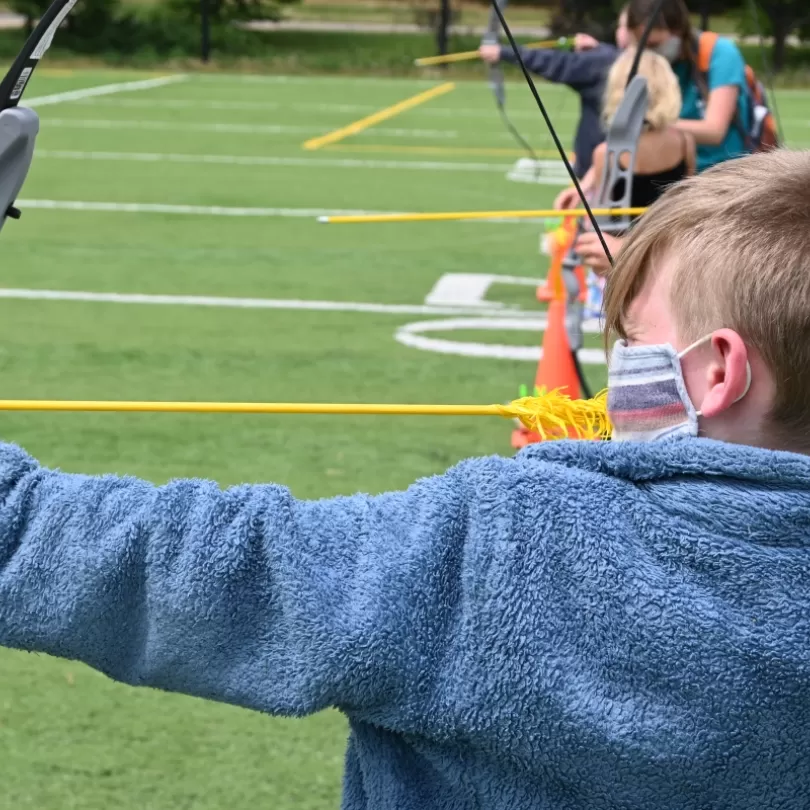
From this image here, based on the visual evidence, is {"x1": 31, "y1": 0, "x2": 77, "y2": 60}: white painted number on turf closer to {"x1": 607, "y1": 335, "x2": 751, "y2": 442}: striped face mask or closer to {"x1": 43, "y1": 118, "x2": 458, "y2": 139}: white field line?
{"x1": 607, "y1": 335, "x2": 751, "y2": 442}: striped face mask

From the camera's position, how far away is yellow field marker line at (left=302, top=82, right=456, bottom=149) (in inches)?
616

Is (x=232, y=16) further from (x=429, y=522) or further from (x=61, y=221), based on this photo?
(x=429, y=522)

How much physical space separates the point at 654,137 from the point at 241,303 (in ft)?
9.49

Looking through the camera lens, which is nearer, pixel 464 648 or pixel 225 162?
pixel 464 648

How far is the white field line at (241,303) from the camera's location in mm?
7695

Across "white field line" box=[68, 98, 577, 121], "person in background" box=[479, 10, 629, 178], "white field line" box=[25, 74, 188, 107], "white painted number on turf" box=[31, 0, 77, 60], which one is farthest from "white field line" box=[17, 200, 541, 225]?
"white painted number on turf" box=[31, 0, 77, 60]

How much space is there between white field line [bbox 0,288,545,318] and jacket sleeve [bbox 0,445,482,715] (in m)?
6.43

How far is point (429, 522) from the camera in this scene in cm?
120

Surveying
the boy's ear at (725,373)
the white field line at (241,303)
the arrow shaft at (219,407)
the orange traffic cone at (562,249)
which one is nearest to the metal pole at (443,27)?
the white field line at (241,303)

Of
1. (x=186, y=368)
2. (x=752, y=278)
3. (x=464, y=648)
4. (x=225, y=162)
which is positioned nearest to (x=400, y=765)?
(x=464, y=648)

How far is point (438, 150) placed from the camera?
15.2 metres

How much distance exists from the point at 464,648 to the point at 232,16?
38540 millimetres

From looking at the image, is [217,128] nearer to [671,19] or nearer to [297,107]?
[297,107]

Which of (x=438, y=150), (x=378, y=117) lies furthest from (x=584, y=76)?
(x=378, y=117)
